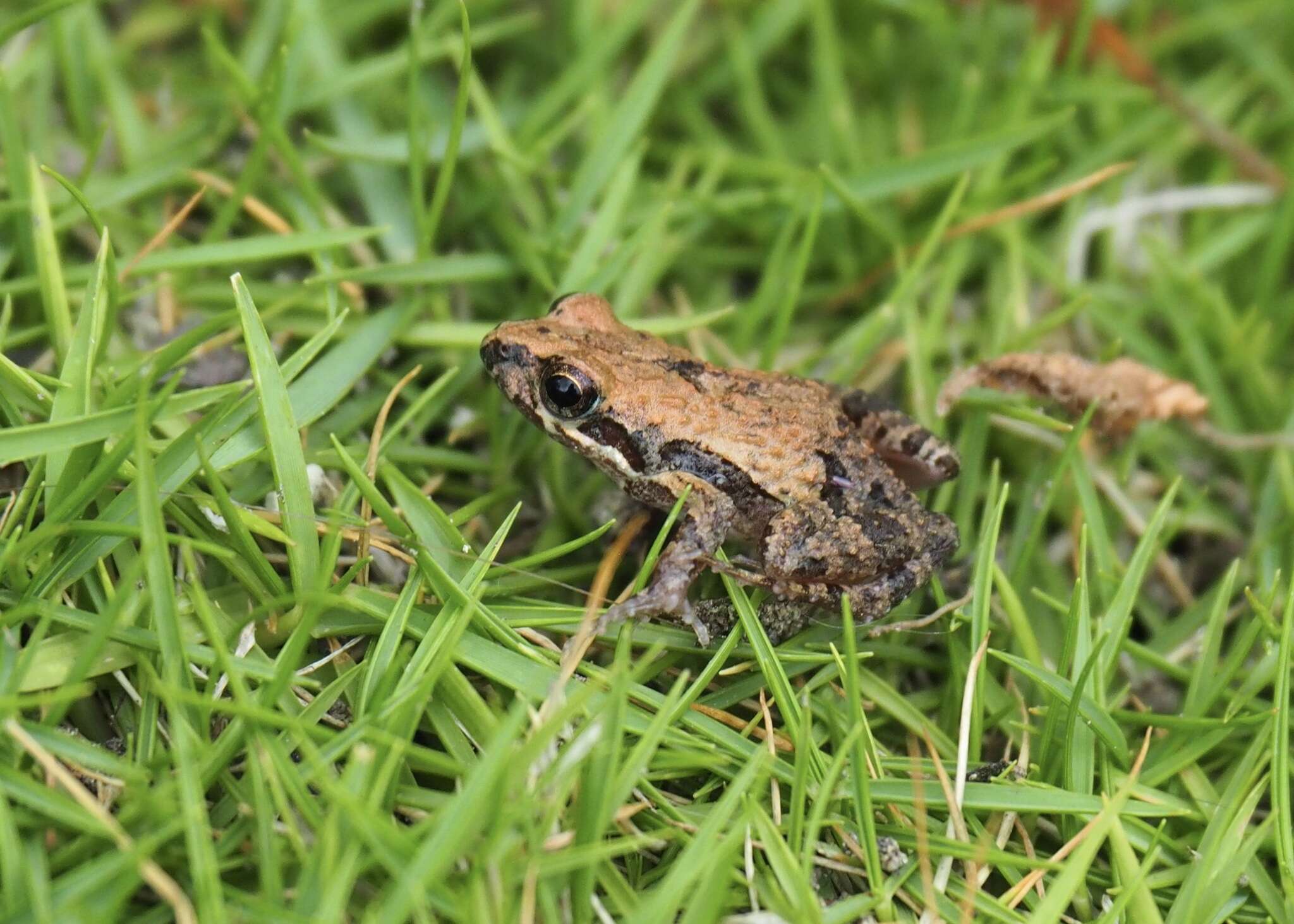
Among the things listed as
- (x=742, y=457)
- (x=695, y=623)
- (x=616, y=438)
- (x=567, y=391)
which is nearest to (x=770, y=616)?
(x=695, y=623)

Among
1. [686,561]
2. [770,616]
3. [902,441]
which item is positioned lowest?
[770,616]

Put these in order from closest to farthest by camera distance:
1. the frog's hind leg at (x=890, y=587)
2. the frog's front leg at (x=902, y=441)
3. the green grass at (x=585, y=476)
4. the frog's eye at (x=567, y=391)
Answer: the green grass at (x=585, y=476)
the frog's hind leg at (x=890, y=587)
the frog's eye at (x=567, y=391)
the frog's front leg at (x=902, y=441)

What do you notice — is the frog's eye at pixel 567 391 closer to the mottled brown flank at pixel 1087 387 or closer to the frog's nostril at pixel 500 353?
the frog's nostril at pixel 500 353

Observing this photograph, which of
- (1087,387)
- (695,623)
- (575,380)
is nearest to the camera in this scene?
(695,623)

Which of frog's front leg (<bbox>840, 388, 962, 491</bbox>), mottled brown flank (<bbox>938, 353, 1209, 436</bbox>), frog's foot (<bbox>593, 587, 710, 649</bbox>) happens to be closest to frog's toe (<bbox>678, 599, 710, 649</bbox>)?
frog's foot (<bbox>593, 587, 710, 649</bbox>)

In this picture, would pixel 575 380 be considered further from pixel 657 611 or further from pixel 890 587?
pixel 890 587

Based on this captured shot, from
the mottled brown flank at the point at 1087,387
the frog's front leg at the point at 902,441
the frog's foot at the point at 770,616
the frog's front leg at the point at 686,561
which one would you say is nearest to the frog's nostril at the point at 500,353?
the frog's front leg at the point at 686,561

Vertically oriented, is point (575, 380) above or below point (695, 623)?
above
